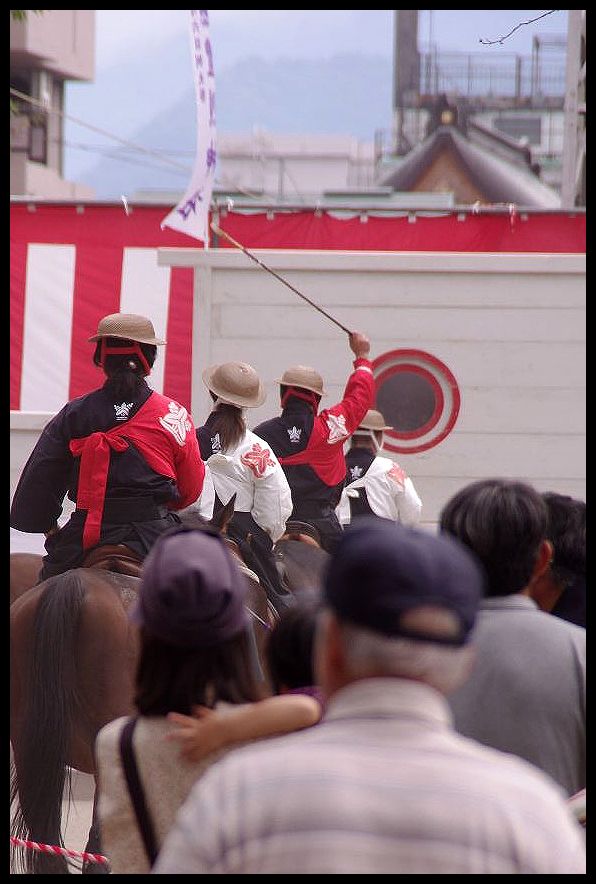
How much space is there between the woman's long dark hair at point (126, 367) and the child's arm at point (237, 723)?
3.50 meters

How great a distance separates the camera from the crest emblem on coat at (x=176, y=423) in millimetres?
5891

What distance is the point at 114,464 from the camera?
5809 mm

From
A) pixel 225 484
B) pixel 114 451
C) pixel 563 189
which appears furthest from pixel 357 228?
pixel 114 451

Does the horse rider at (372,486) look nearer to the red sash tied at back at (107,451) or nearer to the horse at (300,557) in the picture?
the horse at (300,557)

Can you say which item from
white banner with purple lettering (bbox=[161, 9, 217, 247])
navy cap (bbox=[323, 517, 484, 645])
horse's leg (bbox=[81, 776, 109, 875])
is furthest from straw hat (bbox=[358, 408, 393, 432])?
navy cap (bbox=[323, 517, 484, 645])

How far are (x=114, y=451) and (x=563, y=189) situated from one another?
31.8 ft

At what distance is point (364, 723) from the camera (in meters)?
1.86

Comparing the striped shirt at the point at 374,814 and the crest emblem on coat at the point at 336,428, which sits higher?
the crest emblem on coat at the point at 336,428

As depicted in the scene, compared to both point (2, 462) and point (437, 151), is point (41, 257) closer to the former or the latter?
point (2, 462)

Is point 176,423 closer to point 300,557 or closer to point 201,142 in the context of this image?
point 300,557

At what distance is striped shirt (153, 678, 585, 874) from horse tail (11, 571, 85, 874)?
361 centimetres

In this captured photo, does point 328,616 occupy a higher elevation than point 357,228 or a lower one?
lower

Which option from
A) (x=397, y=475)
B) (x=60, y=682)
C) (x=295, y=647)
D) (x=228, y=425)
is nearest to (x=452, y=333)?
(x=397, y=475)

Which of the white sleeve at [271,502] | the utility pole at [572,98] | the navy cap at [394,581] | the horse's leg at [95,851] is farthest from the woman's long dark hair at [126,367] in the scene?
the utility pole at [572,98]
